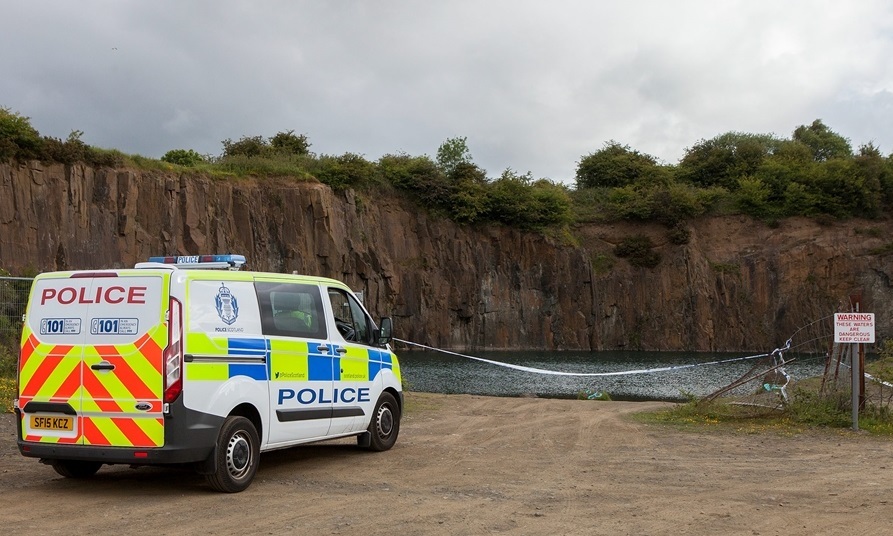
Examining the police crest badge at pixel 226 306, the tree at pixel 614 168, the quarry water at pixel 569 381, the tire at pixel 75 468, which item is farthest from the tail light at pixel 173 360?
the tree at pixel 614 168

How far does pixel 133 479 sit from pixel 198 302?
2.50 m

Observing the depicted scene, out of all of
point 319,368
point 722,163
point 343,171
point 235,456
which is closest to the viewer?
point 235,456

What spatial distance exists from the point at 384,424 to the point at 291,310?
2.81m

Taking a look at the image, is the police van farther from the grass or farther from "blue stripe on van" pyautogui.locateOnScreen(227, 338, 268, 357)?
the grass

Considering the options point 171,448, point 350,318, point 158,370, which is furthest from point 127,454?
point 350,318

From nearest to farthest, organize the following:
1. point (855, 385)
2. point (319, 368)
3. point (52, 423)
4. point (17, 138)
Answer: point (52, 423) → point (319, 368) → point (855, 385) → point (17, 138)

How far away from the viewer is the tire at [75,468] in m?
9.66

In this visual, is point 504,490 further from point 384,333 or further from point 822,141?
point 822,141

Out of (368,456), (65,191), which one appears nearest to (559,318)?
(65,191)

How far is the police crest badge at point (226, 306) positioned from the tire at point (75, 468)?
2326mm

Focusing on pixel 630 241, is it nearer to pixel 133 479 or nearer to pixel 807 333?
pixel 807 333

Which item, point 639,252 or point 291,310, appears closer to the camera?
point 291,310

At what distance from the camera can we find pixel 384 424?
1240cm

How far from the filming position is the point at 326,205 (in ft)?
196
